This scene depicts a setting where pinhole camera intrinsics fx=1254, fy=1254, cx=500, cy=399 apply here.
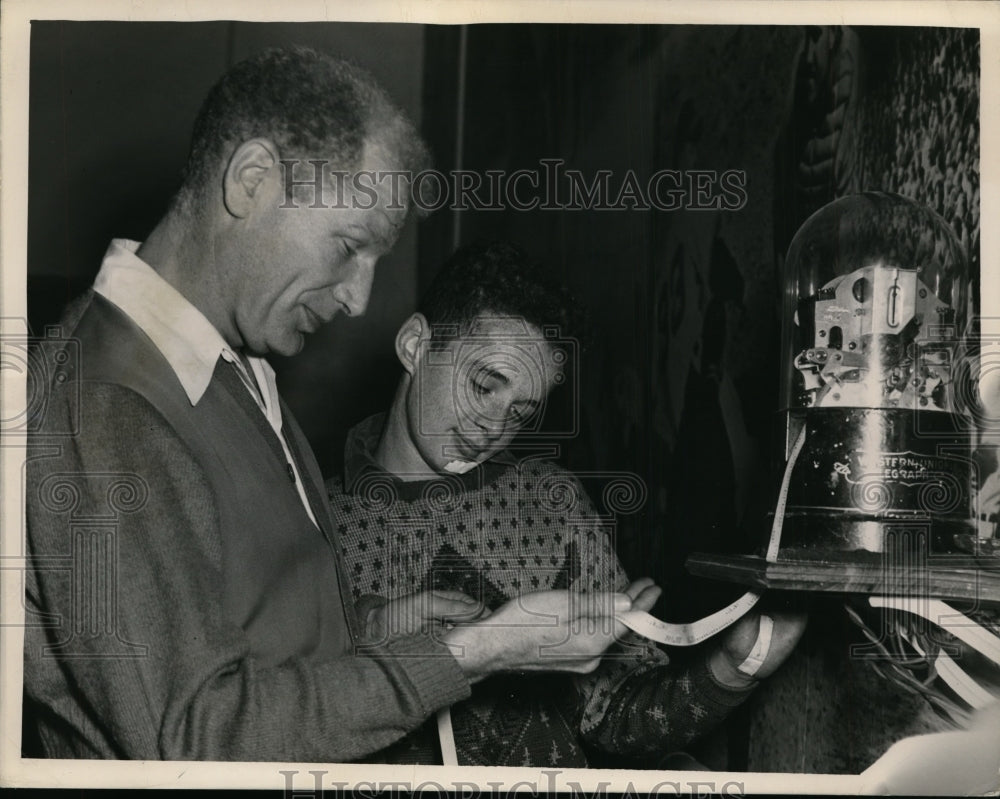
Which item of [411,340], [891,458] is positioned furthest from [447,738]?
[891,458]

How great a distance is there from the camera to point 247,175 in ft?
7.75

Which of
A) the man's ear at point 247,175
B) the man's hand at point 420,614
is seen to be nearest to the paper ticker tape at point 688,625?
the man's hand at point 420,614

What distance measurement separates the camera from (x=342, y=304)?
2.42 m

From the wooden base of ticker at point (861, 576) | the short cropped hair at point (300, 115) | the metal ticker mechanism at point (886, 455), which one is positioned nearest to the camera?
the wooden base of ticker at point (861, 576)

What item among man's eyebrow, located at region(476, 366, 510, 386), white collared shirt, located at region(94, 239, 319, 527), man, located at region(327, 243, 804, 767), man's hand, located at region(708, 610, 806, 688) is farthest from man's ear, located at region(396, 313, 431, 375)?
man's hand, located at region(708, 610, 806, 688)

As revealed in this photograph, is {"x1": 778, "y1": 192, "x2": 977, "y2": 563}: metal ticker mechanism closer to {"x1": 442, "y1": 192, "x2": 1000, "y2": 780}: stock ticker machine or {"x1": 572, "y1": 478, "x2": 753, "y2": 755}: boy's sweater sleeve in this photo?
{"x1": 442, "y1": 192, "x2": 1000, "y2": 780}: stock ticker machine

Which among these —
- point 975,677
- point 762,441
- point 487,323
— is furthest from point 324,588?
point 975,677

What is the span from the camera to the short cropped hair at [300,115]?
2.38m

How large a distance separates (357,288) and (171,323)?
1.17ft

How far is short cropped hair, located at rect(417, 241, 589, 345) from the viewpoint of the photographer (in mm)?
2445

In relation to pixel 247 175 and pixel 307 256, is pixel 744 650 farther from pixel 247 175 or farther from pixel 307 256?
pixel 247 175

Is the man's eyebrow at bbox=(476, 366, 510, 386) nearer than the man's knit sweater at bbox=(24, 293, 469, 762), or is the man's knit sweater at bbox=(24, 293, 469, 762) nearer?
the man's knit sweater at bbox=(24, 293, 469, 762)

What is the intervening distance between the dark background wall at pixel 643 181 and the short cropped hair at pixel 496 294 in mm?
34

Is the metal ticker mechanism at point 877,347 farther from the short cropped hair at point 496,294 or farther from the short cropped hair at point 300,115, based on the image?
the short cropped hair at point 300,115
